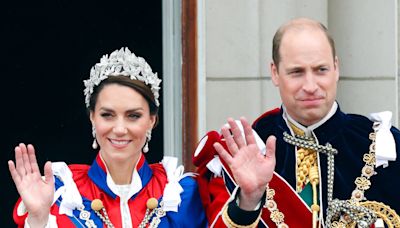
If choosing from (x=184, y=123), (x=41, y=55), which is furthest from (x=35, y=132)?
(x=184, y=123)

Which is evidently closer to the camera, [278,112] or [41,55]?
[278,112]

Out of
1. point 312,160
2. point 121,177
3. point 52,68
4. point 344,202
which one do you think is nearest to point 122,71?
point 121,177

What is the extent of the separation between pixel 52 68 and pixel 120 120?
152 inches

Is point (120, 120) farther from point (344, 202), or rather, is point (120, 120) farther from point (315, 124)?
point (344, 202)

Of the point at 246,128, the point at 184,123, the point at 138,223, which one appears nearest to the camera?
the point at 246,128

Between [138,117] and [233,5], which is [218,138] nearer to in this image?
[138,117]

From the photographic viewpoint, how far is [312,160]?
327 cm

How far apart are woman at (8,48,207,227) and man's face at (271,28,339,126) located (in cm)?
47

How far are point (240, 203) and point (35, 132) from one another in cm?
410

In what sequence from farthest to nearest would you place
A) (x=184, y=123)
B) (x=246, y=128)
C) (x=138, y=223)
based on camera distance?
(x=184, y=123)
(x=138, y=223)
(x=246, y=128)

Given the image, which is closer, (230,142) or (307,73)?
(230,142)

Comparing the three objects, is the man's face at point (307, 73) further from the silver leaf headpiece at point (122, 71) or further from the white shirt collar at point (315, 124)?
the silver leaf headpiece at point (122, 71)

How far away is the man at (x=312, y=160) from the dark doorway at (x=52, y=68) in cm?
363

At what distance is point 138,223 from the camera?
3.21 m
